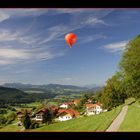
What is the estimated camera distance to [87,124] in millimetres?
4367

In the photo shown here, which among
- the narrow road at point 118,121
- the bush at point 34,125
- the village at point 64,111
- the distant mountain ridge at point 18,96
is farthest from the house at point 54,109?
the narrow road at point 118,121

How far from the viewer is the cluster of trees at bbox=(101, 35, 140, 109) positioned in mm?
4650

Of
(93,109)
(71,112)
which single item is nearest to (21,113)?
(71,112)

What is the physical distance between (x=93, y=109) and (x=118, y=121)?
409mm

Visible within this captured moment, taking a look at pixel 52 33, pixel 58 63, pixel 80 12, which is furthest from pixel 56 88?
pixel 80 12

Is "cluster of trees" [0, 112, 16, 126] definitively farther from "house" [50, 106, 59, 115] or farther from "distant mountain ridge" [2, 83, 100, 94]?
"house" [50, 106, 59, 115]

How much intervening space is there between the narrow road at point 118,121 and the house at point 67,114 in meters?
0.52

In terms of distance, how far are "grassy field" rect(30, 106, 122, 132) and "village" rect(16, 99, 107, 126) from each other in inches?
3.1

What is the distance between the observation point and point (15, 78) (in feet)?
14.6

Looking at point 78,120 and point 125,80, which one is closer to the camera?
point 78,120

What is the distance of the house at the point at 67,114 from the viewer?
14.6 ft

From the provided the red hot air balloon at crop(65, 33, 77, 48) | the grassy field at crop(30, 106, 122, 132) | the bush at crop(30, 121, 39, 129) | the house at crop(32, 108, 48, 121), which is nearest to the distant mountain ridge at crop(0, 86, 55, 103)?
the house at crop(32, 108, 48, 121)
